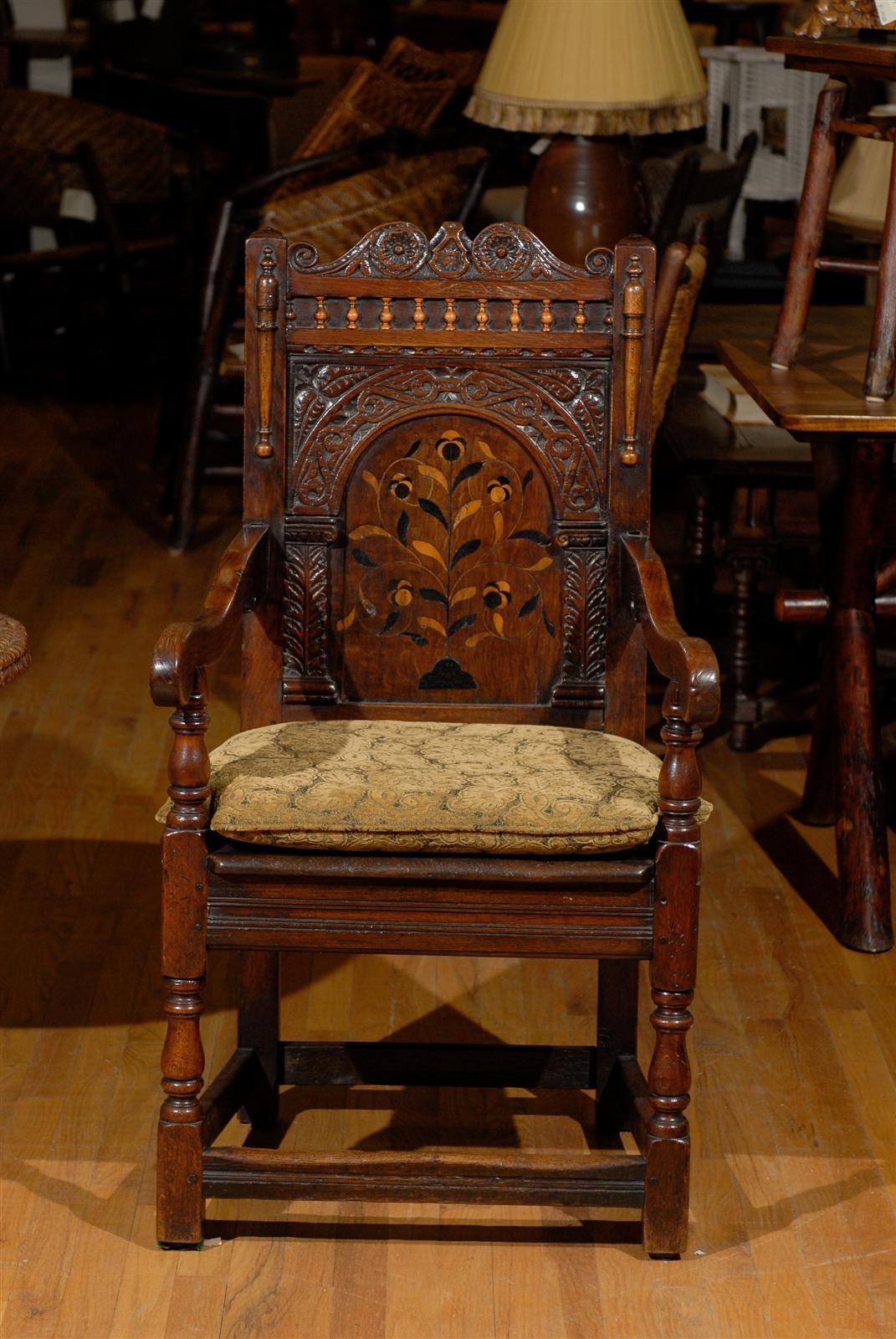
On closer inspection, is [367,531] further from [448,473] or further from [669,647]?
[669,647]

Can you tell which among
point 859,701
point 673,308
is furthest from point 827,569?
point 673,308

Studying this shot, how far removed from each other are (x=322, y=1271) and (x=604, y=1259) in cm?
36

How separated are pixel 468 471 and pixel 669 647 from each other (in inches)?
20.2

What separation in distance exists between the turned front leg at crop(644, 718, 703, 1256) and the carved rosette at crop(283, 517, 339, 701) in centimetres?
65

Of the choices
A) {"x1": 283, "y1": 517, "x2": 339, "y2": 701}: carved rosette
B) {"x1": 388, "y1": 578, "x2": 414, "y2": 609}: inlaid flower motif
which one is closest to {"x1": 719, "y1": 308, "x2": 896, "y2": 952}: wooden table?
{"x1": 388, "y1": 578, "x2": 414, "y2": 609}: inlaid flower motif

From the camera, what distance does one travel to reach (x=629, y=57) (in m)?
3.93

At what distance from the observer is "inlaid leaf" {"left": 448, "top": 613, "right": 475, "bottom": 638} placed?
262 centimetres

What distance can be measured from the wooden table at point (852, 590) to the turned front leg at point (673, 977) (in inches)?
39.7

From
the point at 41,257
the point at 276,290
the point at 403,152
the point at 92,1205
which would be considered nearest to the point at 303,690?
the point at 276,290

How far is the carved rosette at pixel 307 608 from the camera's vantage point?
2.58m

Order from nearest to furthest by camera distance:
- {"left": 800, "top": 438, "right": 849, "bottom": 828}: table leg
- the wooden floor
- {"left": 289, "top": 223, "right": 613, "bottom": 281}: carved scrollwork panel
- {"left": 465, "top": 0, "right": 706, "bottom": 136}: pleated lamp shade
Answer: the wooden floor, {"left": 289, "top": 223, "right": 613, "bottom": 281}: carved scrollwork panel, {"left": 800, "top": 438, "right": 849, "bottom": 828}: table leg, {"left": 465, "top": 0, "right": 706, "bottom": 136}: pleated lamp shade

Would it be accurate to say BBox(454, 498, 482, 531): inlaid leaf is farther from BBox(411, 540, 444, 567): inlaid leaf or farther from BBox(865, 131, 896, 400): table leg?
BBox(865, 131, 896, 400): table leg

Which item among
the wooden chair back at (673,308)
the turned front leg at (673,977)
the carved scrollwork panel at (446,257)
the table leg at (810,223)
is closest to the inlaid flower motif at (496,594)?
the carved scrollwork panel at (446,257)

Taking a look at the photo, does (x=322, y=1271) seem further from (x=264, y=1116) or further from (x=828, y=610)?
(x=828, y=610)
